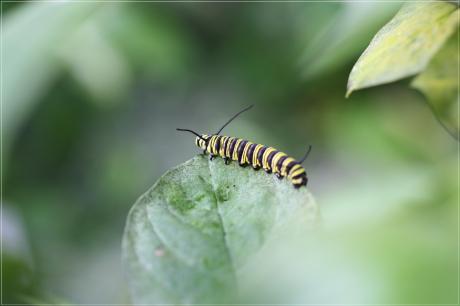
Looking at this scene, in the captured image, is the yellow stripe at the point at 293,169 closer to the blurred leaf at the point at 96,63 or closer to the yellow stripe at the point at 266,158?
the yellow stripe at the point at 266,158

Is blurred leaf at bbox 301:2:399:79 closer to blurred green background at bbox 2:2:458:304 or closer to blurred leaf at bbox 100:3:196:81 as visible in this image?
blurred green background at bbox 2:2:458:304

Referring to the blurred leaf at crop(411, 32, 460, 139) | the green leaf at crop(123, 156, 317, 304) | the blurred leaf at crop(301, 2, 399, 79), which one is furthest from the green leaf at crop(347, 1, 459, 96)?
the blurred leaf at crop(301, 2, 399, 79)

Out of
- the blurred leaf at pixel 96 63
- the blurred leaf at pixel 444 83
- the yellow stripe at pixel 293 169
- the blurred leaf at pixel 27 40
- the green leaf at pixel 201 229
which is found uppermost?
the blurred leaf at pixel 96 63

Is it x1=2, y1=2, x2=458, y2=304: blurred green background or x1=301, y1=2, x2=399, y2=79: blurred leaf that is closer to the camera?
x1=301, y1=2, x2=399, y2=79: blurred leaf

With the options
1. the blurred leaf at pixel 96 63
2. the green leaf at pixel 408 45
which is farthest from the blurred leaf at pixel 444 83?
the blurred leaf at pixel 96 63

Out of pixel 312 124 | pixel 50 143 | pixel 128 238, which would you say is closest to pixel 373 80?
pixel 128 238

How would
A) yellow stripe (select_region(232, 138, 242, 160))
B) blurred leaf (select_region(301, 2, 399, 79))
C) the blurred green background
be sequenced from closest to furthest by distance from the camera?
1. yellow stripe (select_region(232, 138, 242, 160))
2. blurred leaf (select_region(301, 2, 399, 79))
3. the blurred green background

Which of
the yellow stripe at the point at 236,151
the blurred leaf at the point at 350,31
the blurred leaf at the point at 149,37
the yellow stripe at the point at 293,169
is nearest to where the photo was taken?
the yellow stripe at the point at 293,169

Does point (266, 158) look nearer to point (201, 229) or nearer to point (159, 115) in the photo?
point (201, 229)
